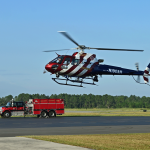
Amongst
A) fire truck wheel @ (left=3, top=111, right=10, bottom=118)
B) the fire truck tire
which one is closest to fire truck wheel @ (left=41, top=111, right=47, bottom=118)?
the fire truck tire

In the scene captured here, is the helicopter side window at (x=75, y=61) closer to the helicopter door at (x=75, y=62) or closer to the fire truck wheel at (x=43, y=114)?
the helicopter door at (x=75, y=62)

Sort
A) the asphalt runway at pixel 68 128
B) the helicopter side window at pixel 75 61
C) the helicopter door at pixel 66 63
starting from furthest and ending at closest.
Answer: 1. the helicopter side window at pixel 75 61
2. the helicopter door at pixel 66 63
3. the asphalt runway at pixel 68 128

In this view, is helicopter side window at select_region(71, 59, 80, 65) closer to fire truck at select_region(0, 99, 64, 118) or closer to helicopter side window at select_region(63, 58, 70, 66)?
helicopter side window at select_region(63, 58, 70, 66)

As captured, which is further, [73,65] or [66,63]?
[73,65]

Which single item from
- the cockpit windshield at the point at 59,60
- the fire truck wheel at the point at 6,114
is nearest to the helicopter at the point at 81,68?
the cockpit windshield at the point at 59,60

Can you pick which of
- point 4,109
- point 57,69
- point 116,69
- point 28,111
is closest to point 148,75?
point 116,69

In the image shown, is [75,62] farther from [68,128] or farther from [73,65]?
[68,128]

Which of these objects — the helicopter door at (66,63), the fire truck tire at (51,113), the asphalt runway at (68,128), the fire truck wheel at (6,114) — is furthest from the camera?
the fire truck tire at (51,113)

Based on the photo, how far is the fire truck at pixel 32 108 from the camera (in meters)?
44.3

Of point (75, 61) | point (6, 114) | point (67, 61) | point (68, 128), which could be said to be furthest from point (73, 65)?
point (6, 114)

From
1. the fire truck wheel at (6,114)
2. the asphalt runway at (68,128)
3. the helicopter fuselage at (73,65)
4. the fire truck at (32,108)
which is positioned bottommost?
the asphalt runway at (68,128)

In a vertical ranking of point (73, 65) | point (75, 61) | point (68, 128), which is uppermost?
point (75, 61)

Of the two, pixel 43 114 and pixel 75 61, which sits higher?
pixel 75 61

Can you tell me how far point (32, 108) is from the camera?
44.2 metres
